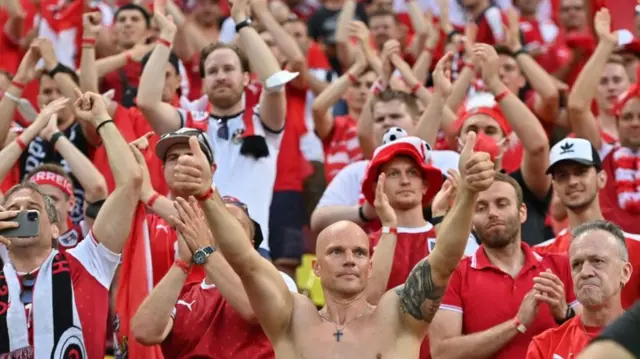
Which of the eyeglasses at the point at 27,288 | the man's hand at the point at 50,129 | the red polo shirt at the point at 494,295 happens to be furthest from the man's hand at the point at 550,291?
the man's hand at the point at 50,129

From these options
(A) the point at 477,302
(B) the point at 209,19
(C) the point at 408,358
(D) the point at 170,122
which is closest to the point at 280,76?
(D) the point at 170,122

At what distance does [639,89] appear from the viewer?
27.7 feet

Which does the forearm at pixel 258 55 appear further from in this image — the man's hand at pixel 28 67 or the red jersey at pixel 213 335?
the red jersey at pixel 213 335

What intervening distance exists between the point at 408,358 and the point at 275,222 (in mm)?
3823

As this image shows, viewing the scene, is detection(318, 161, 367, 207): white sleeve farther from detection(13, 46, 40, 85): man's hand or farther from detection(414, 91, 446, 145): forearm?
detection(13, 46, 40, 85): man's hand

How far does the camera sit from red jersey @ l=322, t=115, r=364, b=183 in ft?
32.3

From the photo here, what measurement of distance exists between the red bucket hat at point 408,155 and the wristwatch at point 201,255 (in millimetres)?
1509

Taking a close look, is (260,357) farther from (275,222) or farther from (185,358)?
(275,222)

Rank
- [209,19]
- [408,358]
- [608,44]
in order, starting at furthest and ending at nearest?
[209,19] → [608,44] → [408,358]

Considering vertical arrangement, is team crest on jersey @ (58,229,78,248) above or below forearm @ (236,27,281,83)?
below

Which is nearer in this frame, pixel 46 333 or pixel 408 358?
pixel 408 358

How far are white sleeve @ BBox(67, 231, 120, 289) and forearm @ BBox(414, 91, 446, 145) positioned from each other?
2487 millimetres

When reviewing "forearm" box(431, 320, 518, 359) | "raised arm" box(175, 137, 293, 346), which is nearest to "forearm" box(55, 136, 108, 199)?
"raised arm" box(175, 137, 293, 346)

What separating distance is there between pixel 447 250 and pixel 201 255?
1.31 m
